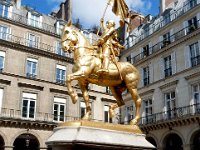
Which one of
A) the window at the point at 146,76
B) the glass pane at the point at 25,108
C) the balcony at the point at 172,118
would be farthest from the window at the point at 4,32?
the balcony at the point at 172,118

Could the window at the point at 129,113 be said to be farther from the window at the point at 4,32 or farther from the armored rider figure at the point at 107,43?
the armored rider figure at the point at 107,43

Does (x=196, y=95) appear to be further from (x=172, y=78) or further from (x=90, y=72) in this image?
(x=90, y=72)

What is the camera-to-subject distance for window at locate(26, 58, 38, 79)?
2889cm

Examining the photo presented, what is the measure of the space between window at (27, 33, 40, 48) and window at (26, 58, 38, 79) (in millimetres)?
1441

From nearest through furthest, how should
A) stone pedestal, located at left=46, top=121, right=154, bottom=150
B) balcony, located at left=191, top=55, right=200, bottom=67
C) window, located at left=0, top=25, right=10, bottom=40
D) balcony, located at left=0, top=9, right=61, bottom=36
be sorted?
1. stone pedestal, located at left=46, top=121, right=154, bottom=150
2. balcony, located at left=191, top=55, right=200, bottom=67
3. window, located at left=0, top=25, right=10, bottom=40
4. balcony, located at left=0, top=9, right=61, bottom=36

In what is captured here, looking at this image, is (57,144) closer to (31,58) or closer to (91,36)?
(31,58)

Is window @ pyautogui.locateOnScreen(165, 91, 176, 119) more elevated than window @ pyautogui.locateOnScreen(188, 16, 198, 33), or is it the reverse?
window @ pyautogui.locateOnScreen(188, 16, 198, 33)

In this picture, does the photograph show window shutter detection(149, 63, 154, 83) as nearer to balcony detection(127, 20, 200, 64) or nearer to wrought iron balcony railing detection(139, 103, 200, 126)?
balcony detection(127, 20, 200, 64)

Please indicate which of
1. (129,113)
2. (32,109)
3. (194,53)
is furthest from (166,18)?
(32,109)

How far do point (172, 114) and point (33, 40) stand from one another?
46.2 ft

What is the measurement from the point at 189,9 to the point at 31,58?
558 inches

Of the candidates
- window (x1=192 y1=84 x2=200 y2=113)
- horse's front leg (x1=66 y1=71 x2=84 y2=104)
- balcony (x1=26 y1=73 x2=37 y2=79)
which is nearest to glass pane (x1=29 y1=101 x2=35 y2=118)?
balcony (x1=26 y1=73 x2=37 y2=79)

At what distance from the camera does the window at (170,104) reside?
26.3m

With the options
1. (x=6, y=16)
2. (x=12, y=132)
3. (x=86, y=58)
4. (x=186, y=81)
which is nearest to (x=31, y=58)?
(x=6, y=16)
